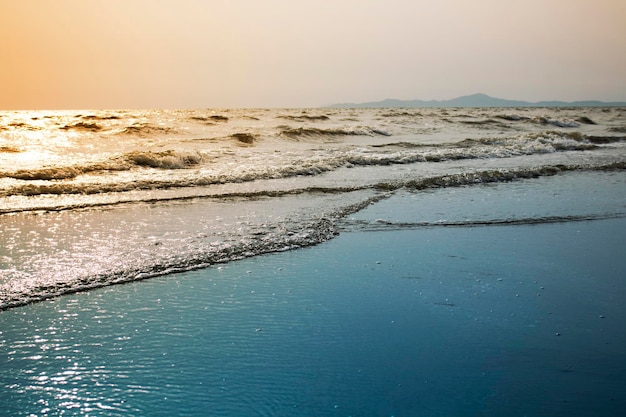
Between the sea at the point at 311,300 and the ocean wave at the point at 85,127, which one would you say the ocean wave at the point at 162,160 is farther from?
the ocean wave at the point at 85,127

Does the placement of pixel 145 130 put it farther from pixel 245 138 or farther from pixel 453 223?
Result: pixel 453 223

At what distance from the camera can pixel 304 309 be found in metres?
4.95

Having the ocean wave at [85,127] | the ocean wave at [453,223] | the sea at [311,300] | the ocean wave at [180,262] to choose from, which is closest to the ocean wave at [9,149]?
the sea at [311,300]

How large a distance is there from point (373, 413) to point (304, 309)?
181cm

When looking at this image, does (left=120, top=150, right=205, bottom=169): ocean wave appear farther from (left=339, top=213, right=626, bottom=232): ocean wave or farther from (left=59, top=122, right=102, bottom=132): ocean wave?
(left=59, top=122, right=102, bottom=132): ocean wave

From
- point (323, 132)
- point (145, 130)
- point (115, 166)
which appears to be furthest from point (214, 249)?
point (145, 130)

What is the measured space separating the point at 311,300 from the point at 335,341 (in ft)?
3.18

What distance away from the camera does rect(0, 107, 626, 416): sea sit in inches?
138

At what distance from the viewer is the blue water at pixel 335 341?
134 inches

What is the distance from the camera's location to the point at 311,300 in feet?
17.0

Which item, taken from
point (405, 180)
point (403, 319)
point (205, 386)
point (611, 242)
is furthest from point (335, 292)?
point (405, 180)

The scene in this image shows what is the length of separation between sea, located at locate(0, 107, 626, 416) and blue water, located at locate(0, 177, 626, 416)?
0.06ft

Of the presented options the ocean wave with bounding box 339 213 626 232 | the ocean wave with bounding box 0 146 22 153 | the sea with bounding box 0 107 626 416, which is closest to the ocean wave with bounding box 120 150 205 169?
the sea with bounding box 0 107 626 416

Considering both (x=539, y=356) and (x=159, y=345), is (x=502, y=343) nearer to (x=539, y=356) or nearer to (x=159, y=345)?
(x=539, y=356)
